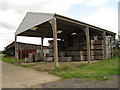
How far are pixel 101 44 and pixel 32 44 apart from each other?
1788cm

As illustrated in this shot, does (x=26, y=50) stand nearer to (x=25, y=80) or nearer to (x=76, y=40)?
(x=76, y=40)

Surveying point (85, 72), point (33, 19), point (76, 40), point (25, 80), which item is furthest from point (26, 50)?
point (25, 80)

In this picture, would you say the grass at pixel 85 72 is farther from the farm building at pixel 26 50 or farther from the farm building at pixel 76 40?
the farm building at pixel 26 50

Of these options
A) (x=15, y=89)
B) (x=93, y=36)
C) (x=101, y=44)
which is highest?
(x=93, y=36)

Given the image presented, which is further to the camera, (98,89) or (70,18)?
(70,18)

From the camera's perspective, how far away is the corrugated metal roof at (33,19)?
912 cm

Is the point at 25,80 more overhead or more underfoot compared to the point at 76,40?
more underfoot

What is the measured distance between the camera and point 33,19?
34.6 feet

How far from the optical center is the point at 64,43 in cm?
1677

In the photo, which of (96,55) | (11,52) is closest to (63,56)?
(96,55)

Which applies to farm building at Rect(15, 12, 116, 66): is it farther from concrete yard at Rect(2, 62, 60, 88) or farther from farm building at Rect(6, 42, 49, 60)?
concrete yard at Rect(2, 62, 60, 88)

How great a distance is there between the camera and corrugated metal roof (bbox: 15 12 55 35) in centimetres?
912

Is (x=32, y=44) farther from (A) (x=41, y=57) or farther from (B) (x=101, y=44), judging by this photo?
(B) (x=101, y=44)

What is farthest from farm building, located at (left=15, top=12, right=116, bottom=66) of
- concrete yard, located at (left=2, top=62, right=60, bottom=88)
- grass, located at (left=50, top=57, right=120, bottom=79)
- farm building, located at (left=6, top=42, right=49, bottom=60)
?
concrete yard, located at (left=2, top=62, right=60, bottom=88)
